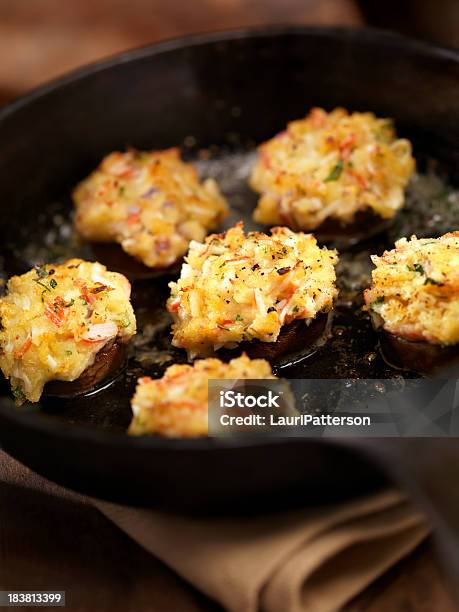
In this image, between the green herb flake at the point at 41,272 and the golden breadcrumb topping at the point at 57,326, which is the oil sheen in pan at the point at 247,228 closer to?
the golden breadcrumb topping at the point at 57,326

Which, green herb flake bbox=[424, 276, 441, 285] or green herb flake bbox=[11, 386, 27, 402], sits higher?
green herb flake bbox=[424, 276, 441, 285]

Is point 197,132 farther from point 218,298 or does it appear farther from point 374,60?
point 218,298

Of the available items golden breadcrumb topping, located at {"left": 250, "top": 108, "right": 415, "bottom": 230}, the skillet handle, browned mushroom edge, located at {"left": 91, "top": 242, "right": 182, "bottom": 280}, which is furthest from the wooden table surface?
golden breadcrumb topping, located at {"left": 250, "top": 108, "right": 415, "bottom": 230}

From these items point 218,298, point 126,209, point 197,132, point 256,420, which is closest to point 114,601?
point 256,420

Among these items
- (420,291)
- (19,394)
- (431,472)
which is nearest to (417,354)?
(420,291)

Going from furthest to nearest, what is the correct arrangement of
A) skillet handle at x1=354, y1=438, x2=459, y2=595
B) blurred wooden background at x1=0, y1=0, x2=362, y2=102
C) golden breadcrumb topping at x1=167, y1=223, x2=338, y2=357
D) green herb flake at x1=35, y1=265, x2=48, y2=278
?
A: blurred wooden background at x1=0, y1=0, x2=362, y2=102, green herb flake at x1=35, y1=265, x2=48, y2=278, golden breadcrumb topping at x1=167, y1=223, x2=338, y2=357, skillet handle at x1=354, y1=438, x2=459, y2=595

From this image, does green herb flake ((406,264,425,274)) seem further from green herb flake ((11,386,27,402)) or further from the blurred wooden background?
the blurred wooden background
